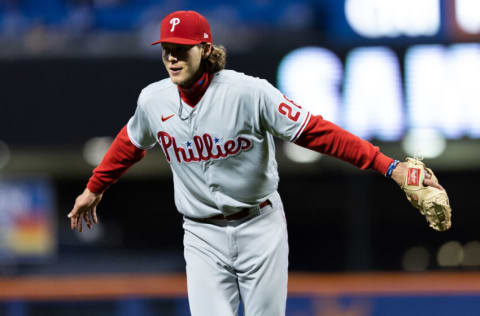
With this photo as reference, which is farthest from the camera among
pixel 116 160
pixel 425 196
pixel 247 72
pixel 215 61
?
pixel 247 72

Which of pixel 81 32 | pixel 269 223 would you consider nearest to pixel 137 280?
pixel 269 223

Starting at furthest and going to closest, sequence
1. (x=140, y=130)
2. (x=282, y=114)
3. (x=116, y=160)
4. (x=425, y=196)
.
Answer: (x=116, y=160) → (x=140, y=130) → (x=282, y=114) → (x=425, y=196)

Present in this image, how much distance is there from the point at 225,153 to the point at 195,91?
233 mm

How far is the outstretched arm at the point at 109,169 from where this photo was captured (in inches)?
117

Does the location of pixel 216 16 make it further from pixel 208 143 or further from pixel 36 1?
pixel 208 143

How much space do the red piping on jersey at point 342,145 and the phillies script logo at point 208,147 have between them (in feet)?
0.66

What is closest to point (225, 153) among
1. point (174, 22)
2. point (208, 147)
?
point (208, 147)

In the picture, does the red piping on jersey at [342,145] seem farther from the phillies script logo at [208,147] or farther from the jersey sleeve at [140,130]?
the jersey sleeve at [140,130]

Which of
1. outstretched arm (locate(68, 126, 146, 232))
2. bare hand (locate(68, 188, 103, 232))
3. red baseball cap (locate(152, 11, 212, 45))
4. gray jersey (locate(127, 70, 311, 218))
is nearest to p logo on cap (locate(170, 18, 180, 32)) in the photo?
red baseball cap (locate(152, 11, 212, 45))

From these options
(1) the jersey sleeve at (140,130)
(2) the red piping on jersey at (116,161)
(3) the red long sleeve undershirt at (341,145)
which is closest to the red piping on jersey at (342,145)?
(3) the red long sleeve undershirt at (341,145)

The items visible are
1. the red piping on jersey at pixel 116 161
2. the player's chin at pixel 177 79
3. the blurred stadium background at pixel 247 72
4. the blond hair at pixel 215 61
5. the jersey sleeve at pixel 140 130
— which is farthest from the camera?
the blurred stadium background at pixel 247 72

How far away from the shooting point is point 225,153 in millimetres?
2752

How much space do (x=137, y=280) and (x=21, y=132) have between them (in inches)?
157

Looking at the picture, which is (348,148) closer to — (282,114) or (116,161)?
(282,114)
